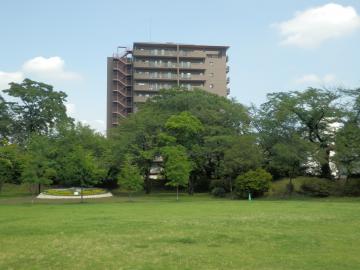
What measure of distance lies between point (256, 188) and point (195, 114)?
44.9ft

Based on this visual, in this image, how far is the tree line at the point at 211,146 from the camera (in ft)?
149

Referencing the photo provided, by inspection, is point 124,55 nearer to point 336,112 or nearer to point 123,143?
point 123,143

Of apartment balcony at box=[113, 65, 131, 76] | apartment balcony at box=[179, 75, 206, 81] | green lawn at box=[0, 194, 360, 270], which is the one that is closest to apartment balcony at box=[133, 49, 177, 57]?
apartment balcony at box=[113, 65, 131, 76]

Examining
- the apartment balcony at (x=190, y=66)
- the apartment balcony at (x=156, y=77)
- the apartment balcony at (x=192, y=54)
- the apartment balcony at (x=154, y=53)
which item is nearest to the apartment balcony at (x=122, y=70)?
the apartment balcony at (x=156, y=77)

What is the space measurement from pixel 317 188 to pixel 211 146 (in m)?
12.6

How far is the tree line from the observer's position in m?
45.5

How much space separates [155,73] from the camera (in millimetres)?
90125

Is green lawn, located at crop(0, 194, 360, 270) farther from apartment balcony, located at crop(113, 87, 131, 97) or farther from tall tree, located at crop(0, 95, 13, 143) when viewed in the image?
apartment balcony, located at crop(113, 87, 131, 97)

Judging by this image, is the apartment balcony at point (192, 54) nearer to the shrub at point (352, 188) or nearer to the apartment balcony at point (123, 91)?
the apartment balcony at point (123, 91)

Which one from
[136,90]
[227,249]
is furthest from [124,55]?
[227,249]

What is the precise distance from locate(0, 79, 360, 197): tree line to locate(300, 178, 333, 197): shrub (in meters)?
2.17

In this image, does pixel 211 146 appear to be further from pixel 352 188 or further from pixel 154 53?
pixel 154 53

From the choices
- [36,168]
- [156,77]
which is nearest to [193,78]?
[156,77]

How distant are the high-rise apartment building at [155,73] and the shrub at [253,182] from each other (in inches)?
1793
